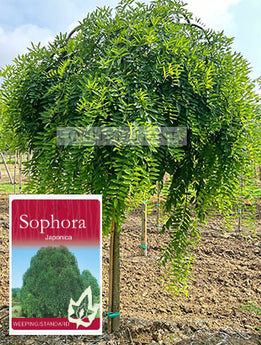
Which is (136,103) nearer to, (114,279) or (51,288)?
(51,288)

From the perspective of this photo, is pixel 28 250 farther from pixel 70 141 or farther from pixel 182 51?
pixel 182 51

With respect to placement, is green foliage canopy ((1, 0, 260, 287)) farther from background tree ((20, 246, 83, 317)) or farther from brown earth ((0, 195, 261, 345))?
brown earth ((0, 195, 261, 345))

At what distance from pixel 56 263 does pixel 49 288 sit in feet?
0.41

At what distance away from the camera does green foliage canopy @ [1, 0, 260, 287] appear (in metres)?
1.59

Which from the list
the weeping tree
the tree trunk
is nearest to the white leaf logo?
the weeping tree

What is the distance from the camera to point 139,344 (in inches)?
107

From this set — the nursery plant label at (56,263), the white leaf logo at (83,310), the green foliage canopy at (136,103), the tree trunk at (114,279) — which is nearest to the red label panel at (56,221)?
the nursery plant label at (56,263)

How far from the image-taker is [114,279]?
102 inches

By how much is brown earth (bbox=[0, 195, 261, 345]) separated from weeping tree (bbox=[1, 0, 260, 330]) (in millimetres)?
702

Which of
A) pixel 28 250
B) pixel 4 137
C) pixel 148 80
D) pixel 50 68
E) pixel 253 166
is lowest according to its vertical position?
pixel 28 250

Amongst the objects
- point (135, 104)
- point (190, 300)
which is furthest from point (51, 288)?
point (190, 300)

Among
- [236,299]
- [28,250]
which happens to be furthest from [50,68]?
[236,299]

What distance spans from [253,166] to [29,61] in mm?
1532

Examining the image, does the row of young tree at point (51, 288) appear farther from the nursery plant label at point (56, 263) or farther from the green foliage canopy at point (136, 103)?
the green foliage canopy at point (136, 103)
